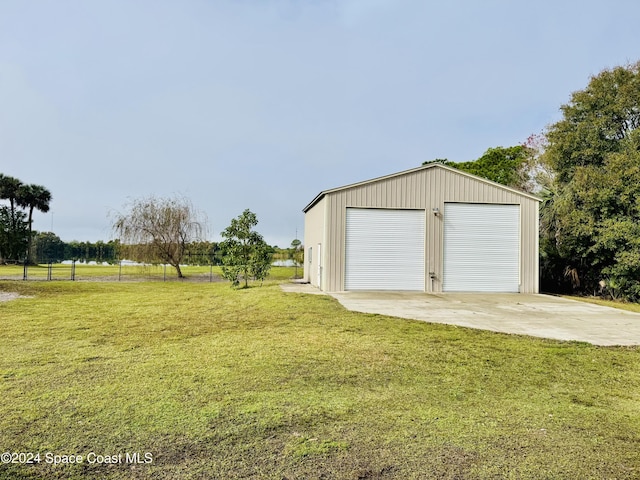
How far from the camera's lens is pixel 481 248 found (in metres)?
14.1

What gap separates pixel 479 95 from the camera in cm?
1678

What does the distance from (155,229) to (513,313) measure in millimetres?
18273

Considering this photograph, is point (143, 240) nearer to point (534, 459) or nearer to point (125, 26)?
point (125, 26)

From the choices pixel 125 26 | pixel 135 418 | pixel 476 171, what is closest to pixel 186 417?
pixel 135 418

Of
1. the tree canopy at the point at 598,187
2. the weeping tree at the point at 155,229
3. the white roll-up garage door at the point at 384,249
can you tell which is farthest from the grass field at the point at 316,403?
the weeping tree at the point at 155,229

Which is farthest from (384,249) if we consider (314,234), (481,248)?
(314,234)

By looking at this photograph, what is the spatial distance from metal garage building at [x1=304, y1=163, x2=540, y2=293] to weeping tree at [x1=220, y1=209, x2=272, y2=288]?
2.52 m

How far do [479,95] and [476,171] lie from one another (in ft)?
50.9

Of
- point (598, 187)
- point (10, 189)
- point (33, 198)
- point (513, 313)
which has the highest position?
point (10, 189)

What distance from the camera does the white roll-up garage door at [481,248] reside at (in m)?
14.0

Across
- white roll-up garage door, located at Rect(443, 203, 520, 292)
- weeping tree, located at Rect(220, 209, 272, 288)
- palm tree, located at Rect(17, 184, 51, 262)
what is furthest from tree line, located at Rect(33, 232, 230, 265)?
white roll-up garage door, located at Rect(443, 203, 520, 292)

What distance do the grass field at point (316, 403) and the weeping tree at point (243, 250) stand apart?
787 cm

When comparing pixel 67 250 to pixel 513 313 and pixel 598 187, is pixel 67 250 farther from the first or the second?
pixel 598 187

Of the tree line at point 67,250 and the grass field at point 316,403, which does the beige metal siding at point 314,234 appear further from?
the tree line at point 67,250
